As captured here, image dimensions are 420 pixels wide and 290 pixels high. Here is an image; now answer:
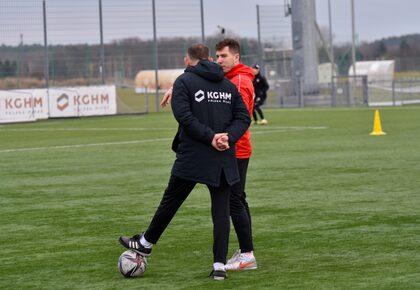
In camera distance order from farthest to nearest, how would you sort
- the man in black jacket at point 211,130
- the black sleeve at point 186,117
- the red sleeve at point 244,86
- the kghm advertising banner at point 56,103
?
the kghm advertising banner at point 56,103 → the red sleeve at point 244,86 → the man in black jacket at point 211,130 → the black sleeve at point 186,117

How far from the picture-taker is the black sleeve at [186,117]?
26.3 feet

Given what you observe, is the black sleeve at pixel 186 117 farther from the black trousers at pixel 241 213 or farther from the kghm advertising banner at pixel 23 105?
the kghm advertising banner at pixel 23 105

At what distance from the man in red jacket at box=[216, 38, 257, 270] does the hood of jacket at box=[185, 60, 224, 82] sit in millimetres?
470

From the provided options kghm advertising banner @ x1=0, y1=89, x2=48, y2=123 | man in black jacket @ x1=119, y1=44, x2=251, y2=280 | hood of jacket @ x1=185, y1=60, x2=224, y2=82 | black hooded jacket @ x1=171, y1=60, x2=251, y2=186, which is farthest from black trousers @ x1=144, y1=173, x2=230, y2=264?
kghm advertising banner @ x1=0, y1=89, x2=48, y2=123

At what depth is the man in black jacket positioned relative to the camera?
26.7ft

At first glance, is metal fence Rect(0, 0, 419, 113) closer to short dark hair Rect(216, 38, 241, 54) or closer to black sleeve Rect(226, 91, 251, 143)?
short dark hair Rect(216, 38, 241, 54)

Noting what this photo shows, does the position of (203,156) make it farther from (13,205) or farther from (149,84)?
(149,84)

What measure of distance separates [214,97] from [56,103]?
3099cm

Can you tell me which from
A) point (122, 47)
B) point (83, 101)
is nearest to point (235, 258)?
point (83, 101)

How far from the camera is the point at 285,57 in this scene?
164 feet

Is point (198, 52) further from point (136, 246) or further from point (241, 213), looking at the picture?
point (136, 246)

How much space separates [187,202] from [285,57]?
37407mm

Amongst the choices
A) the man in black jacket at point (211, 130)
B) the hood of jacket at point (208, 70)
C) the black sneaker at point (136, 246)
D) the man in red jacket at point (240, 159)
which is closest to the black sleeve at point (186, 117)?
the man in black jacket at point (211, 130)

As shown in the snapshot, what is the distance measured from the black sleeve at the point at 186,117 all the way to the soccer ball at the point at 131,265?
1078mm
